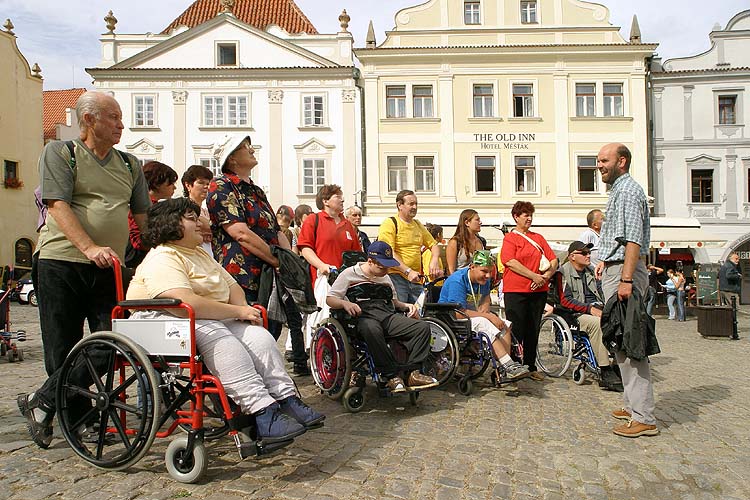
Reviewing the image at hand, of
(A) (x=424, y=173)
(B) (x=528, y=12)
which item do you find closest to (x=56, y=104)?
(A) (x=424, y=173)

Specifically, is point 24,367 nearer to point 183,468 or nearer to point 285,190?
point 183,468

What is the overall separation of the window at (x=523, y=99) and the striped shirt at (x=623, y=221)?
23.4m

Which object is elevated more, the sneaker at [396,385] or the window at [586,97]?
the window at [586,97]

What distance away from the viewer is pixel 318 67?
90.8 ft

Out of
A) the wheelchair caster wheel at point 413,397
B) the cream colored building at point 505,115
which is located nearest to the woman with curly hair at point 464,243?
the wheelchair caster wheel at point 413,397

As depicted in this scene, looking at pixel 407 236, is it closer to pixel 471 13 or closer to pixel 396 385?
pixel 396 385

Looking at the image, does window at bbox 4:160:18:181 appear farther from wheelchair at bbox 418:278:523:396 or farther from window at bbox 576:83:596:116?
wheelchair at bbox 418:278:523:396

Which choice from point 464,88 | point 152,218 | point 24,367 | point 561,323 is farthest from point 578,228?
point 152,218

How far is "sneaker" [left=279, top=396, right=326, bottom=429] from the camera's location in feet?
11.3

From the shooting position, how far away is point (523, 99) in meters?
27.5

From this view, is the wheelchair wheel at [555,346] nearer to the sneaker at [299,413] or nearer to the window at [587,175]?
the sneaker at [299,413]

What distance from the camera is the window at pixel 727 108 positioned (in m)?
27.8

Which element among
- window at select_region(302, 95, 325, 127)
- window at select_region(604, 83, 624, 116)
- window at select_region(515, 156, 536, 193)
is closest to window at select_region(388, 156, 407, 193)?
window at select_region(302, 95, 325, 127)

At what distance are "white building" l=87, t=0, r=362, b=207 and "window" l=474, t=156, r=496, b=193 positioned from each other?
16.4ft
